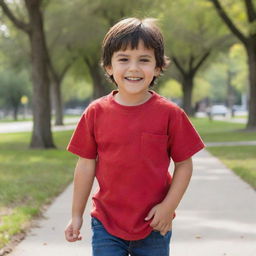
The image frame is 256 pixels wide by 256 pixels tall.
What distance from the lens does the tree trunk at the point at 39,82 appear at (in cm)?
1894

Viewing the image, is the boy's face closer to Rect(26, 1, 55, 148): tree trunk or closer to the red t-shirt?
the red t-shirt

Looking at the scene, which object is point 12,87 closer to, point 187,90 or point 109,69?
point 187,90

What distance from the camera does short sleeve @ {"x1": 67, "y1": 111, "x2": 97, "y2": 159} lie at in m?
2.99

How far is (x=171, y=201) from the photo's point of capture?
9.45 feet

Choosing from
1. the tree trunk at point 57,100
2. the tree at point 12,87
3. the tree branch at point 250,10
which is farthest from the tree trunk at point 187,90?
the tree at point 12,87

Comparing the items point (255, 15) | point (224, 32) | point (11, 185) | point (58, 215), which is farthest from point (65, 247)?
point (224, 32)

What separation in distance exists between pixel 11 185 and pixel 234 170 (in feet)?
14.8

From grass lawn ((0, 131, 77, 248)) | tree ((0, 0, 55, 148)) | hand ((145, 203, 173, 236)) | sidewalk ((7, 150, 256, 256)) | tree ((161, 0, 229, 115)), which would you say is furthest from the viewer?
tree ((161, 0, 229, 115))

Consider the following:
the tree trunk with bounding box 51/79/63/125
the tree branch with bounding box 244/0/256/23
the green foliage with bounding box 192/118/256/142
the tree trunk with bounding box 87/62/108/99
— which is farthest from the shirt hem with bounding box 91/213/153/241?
the tree trunk with bounding box 51/79/63/125

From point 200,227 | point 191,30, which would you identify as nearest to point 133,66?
point 200,227

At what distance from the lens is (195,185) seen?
984 centimetres

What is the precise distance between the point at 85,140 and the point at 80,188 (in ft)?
0.82

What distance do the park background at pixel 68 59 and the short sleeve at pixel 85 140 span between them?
2.21 ft

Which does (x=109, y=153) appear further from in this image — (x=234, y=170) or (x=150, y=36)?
(x=234, y=170)
